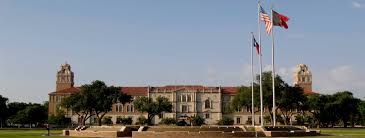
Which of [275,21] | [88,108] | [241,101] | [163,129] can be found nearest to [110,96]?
[88,108]

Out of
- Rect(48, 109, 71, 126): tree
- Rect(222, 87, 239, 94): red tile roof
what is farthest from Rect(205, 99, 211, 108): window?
Rect(48, 109, 71, 126): tree

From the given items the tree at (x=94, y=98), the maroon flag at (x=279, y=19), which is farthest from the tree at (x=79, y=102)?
the maroon flag at (x=279, y=19)

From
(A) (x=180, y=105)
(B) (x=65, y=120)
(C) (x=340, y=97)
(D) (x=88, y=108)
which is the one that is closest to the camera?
(D) (x=88, y=108)

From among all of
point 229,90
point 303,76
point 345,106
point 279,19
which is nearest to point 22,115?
point 229,90

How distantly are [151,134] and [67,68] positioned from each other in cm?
12722

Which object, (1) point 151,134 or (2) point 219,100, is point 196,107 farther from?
(1) point 151,134

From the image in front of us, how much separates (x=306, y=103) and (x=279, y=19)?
76540 mm

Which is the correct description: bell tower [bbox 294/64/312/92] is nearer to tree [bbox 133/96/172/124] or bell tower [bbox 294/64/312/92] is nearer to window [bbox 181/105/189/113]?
window [bbox 181/105/189/113]

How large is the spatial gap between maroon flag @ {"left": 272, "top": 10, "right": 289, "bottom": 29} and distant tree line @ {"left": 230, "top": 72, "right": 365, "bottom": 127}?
52424 mm

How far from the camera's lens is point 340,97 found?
120938mm

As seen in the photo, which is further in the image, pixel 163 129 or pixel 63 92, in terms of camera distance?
pixel 63 92

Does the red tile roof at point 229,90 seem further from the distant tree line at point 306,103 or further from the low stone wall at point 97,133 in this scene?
the low stone wall at point 97,133

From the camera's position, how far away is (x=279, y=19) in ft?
158

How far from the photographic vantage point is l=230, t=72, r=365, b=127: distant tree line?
333ft
